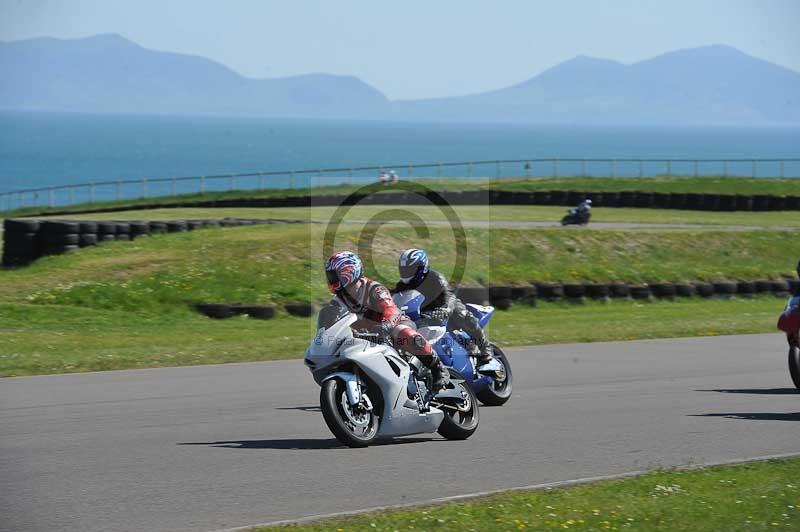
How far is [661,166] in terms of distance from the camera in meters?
192

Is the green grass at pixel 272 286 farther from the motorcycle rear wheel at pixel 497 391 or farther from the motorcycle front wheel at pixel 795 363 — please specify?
the motorcycle front wheel at pixel 795 363

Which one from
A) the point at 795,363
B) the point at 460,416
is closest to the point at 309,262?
the point at 795,363

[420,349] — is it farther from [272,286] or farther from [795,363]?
[272,286]

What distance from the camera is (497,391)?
1243 centimetres

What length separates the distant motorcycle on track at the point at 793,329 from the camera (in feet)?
42.8

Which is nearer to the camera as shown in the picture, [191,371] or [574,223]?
[191,371]

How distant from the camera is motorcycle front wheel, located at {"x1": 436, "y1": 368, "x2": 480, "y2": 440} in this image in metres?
10.2

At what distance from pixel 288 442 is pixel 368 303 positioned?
131 cm

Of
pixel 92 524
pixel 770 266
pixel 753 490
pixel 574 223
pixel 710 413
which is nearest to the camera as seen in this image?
pixel 92 524

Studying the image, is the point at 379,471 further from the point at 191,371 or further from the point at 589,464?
the point at 191,371

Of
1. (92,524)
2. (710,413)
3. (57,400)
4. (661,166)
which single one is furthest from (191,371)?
(661,166)

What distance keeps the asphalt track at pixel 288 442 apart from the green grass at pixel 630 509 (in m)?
0.42

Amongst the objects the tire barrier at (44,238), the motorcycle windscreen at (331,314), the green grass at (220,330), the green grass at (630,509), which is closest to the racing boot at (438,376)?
the motorcycle windscreen at (331,314)

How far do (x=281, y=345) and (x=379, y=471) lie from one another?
9.17 m
